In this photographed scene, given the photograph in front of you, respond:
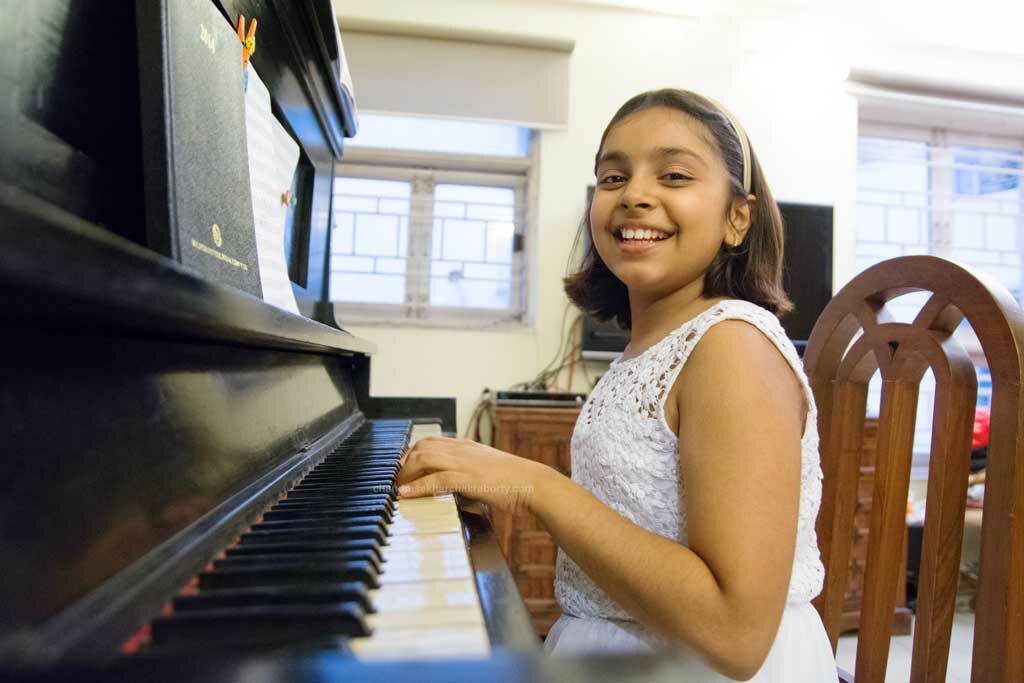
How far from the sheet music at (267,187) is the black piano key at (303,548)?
508 millimetres

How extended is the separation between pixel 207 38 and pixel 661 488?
0.64 meters

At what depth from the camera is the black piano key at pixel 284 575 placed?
0.33m

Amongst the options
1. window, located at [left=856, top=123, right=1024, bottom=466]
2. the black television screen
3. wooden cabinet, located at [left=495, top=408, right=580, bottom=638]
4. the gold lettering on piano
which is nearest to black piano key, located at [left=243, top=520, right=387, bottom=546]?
the gold lettering on piano

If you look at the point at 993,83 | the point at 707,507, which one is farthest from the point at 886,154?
the point at 707,507

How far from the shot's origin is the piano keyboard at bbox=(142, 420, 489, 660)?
279mm

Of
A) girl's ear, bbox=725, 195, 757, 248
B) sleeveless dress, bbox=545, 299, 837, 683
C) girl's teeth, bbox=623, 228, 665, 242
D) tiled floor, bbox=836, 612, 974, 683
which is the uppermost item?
girl's ear, bbox=725, 195, 757, 248

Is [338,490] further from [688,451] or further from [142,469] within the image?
[688,451]

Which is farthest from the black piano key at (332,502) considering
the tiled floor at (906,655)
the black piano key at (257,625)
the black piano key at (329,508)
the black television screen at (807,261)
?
the black television screen at (807,261)

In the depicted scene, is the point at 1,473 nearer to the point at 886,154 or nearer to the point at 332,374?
the point at 332,374

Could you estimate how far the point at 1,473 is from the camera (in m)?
0.28

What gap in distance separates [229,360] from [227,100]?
0.90 feet

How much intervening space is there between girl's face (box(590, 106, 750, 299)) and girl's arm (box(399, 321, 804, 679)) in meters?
0.17

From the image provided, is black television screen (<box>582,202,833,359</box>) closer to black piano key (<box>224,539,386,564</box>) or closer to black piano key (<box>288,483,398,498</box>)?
black piano key (<box>288,483,398,498</box>)

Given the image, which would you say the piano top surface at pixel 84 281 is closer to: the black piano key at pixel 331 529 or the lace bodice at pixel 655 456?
the black piano key at pixel 331 529
